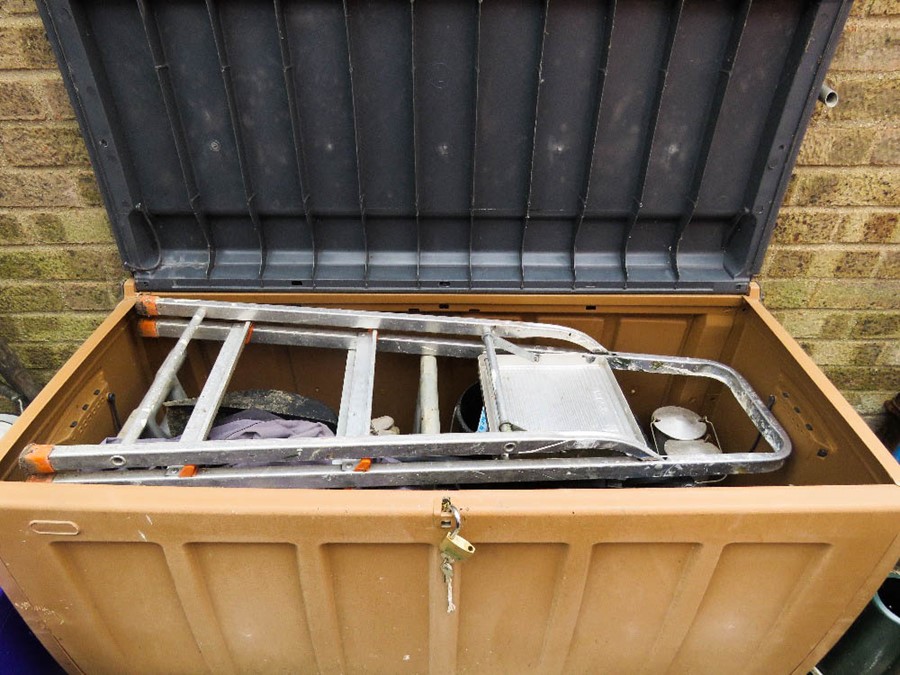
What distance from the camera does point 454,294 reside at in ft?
6.72

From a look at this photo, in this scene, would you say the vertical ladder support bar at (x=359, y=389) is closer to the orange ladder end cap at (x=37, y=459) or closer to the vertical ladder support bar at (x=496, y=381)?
the vertical ladder support bar at (x=496, y=381)

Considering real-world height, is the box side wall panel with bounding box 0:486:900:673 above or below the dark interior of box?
below

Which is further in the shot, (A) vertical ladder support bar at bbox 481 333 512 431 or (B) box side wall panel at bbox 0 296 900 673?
(A) vertical ladder support bar at bbox 481 333 512 431

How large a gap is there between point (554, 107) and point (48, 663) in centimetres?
239

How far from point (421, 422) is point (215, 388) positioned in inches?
24.5

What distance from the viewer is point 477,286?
2.04m

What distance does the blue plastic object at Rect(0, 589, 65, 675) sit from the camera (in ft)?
5.16

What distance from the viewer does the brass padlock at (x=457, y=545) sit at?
1226mm

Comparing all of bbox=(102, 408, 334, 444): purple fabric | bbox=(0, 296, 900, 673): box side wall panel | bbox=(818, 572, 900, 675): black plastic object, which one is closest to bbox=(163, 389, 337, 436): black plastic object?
bbox=(102, 408, 334, 444): purple fabric

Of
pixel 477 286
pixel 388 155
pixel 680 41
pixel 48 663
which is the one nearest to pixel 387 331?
pixel 477 286

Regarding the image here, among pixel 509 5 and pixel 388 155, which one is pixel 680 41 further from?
pixel 388 155

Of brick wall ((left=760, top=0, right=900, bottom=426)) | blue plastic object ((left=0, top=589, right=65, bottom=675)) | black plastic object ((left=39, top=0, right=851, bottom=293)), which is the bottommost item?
blue plastic object ((left=0, top=589, right=65, bottom=675))

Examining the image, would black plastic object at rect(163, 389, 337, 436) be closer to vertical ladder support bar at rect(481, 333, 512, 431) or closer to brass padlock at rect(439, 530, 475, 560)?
vertical ladder support bar at rect(481, 333, 512, 431)

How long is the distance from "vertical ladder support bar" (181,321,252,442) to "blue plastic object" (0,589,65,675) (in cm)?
69
